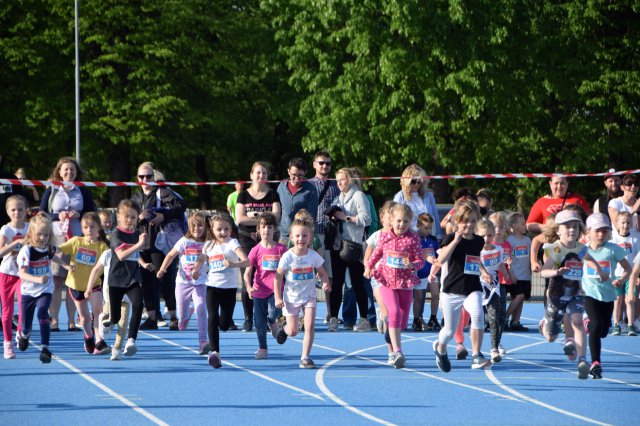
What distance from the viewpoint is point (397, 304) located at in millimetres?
11820

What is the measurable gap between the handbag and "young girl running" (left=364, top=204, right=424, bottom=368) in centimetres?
328

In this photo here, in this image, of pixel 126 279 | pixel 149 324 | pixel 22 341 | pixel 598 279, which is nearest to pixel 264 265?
pixel 126 279

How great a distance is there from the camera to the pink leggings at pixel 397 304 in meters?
11.7

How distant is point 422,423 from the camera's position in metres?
8.72

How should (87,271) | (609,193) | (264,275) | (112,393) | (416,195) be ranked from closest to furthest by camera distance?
(112,393) < (264,275) < (87,271) < (416,195) < (609,193)

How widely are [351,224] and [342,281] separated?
824 mm

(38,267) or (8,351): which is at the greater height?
(38,267)

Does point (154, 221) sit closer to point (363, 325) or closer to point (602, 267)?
point (363, 325)

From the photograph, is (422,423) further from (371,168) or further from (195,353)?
(371,168)

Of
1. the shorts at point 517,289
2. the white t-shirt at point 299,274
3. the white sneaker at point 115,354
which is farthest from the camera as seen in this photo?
the shorts at point 517,289

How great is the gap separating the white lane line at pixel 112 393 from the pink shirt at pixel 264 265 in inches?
78.3

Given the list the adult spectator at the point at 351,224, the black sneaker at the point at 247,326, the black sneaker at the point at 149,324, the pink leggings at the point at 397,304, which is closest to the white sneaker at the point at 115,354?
the pink leggings at the point at 397,304

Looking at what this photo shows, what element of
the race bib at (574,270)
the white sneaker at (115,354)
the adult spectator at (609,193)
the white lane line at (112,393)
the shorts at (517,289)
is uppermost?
the adult spectator at (609,193)

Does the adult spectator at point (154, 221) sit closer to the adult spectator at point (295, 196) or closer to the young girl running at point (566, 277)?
the adult spectator at point (295, 196)
